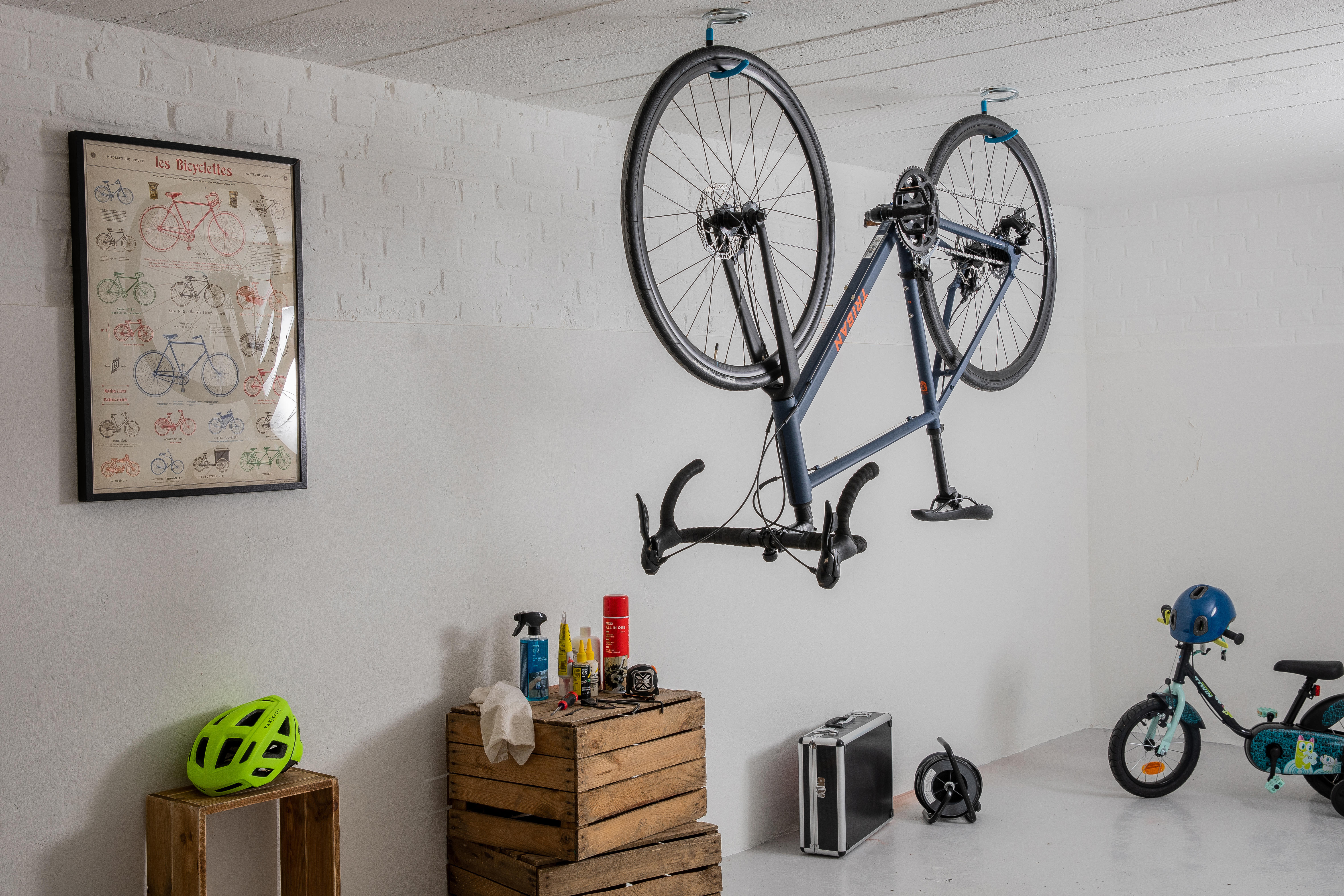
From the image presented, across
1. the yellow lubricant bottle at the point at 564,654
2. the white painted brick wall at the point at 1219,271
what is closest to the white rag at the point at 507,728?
the yellow lubricant bottle at the point at 564,654

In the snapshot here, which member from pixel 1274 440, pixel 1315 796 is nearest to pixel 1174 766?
pixel 1315 796

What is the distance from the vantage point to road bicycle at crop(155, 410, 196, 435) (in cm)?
232

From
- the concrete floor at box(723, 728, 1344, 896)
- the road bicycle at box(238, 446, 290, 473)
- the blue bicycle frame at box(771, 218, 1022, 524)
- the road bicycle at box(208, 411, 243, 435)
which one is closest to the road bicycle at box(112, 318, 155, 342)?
the road bicycle at box(208, 411, 243, 435)

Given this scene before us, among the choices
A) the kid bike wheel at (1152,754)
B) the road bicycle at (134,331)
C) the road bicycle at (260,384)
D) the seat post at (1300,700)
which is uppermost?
the road bicycle at (134,331)

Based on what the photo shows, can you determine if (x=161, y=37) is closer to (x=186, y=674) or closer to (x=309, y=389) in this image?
(x=309, y=389)

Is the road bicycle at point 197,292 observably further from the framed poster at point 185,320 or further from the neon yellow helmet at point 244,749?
the neon yellow helmet at point 244,749

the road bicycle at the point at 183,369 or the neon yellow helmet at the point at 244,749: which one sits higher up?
the road bicycle at the point at 183,369

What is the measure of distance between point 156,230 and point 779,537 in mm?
1449

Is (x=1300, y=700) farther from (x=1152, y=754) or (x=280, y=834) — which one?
(x=280, y=834)

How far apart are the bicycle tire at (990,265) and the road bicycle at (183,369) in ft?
5.59

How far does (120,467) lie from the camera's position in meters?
2.27

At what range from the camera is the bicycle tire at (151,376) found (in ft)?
7.50

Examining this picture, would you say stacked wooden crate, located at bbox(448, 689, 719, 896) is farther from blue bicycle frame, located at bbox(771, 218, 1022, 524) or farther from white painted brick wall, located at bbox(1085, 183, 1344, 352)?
white painted brick wall, located at bbox(1085, 183, 1344, 352)

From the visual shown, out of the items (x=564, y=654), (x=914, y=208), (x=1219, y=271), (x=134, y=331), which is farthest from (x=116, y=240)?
(x=1219, y=271)
